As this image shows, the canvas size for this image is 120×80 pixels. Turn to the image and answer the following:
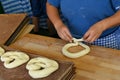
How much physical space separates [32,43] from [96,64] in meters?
0.36

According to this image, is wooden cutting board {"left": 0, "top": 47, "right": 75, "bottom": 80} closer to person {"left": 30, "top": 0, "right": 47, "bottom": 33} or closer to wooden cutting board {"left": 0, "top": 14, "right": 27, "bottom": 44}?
wooden cutting board {"left": 0, "top": 14, "right": 27, "bottom": 44}

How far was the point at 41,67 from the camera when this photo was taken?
3.04 feet

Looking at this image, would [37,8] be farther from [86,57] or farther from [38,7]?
[86,57]

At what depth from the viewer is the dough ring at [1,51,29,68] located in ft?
3.06

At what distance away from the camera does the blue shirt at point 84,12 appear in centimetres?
117

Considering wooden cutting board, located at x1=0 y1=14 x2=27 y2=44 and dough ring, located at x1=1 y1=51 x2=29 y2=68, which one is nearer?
dough ring, located at x1=1 y1=51 x2=29 y2=68

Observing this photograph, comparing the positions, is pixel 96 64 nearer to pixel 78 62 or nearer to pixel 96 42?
pixel 78 62

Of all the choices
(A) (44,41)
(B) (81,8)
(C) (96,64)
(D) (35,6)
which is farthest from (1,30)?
(D) (35,6)

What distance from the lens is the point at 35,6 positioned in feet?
7.25

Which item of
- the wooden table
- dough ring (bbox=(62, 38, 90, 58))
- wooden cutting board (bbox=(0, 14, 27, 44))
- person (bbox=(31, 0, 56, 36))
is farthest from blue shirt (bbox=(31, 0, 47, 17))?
dough ring (bbox=(62, 38, 90, 58))

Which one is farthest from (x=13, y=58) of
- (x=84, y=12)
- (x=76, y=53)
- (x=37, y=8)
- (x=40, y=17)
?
(x=40, y=17)

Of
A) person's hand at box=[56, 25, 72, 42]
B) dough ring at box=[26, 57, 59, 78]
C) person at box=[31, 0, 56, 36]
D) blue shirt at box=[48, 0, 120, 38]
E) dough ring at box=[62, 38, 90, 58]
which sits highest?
blue shirt at box=[48, 0, 120, 38]

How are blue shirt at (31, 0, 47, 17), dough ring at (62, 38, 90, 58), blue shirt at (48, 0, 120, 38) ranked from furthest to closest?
blue shirt at (31, 0, 47, 17) < blue shirt at (48, 0, 120, 38) < dough ring at (62, 38, 90, 58)

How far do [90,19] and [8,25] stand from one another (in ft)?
1.42
